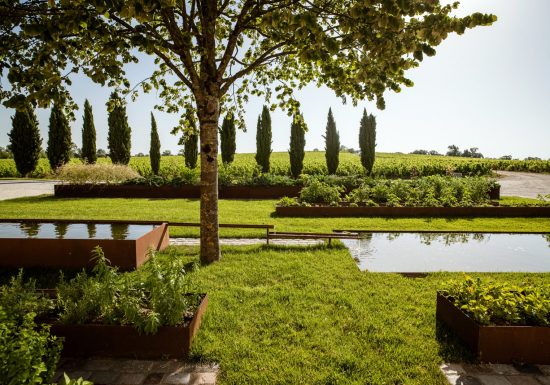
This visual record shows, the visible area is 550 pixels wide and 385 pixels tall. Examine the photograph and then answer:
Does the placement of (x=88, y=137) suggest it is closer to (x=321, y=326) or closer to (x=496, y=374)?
(x=321, y=326)

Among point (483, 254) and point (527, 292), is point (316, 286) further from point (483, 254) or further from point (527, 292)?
point (483, 254)

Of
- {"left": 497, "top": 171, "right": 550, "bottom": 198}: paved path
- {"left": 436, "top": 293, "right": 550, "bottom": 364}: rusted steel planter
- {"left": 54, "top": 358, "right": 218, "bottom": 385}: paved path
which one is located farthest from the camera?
{"left": 497, "top": 171, "right": 550, "bottom": 198}: paved path

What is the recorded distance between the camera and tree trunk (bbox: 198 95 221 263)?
7.39 meters

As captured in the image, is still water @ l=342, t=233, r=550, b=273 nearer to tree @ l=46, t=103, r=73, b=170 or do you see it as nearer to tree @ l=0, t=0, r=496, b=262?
tree @ l=0, t=0, r=496, b=262

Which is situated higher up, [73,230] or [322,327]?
[73,230]

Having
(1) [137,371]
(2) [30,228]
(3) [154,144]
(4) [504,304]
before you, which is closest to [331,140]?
(3) [154,144]

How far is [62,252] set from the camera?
7.02 meters

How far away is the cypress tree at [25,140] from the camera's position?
1302 inches

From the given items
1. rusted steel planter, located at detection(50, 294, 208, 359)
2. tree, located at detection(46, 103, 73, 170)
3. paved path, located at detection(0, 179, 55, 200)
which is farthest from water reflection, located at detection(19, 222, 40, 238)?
tree, located at detection(46, 103, 73, 170)

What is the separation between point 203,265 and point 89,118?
31.9 meters

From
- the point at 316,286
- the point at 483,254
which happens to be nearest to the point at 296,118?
the point at 316,286

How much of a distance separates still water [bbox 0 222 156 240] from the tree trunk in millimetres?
1615

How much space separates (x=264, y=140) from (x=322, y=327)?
26710 mm

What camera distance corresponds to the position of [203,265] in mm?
7383
